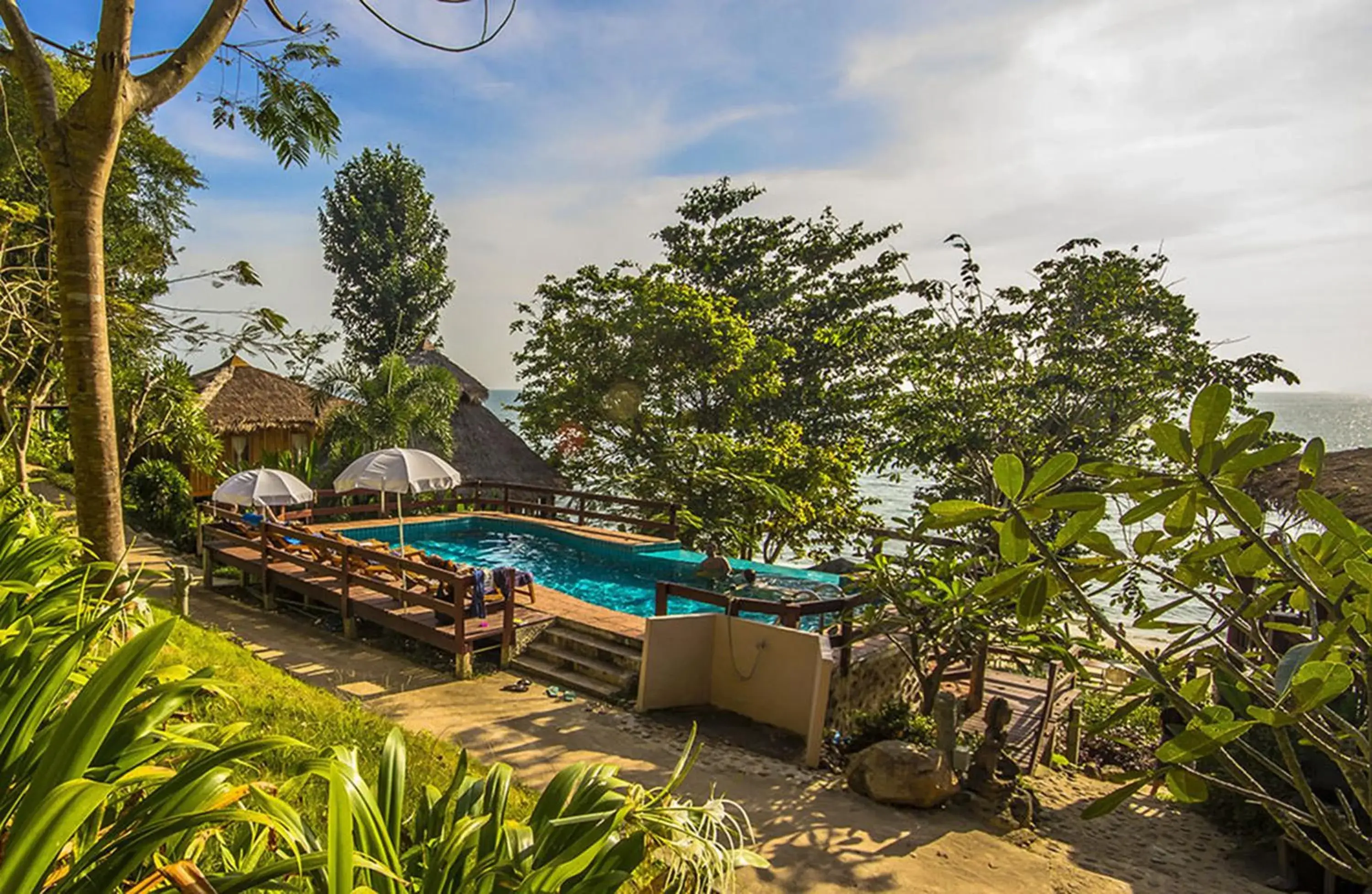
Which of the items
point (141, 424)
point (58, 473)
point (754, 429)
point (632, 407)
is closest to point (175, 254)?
point (141, 424)

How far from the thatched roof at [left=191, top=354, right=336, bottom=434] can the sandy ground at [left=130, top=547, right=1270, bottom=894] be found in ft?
42.9

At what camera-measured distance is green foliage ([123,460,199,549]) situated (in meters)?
16.0

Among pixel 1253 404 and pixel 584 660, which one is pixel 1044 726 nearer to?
pixel 584 660

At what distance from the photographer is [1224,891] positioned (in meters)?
5.68

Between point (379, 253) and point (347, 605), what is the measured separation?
69.6ft

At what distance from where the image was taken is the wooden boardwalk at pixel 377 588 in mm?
9312

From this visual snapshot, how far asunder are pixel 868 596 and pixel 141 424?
1329 centimetres

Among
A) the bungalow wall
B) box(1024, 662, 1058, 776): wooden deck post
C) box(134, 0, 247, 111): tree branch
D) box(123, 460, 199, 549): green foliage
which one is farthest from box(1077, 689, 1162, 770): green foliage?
the bungalow wall

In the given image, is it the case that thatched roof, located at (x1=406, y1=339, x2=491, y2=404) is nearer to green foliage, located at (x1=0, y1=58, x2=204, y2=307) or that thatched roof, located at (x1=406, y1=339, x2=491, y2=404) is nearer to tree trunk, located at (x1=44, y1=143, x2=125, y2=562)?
green foliage, located at (x1=0, y1=58, x2=204, y2=307)

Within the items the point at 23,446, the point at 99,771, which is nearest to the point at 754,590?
the point at 23,446

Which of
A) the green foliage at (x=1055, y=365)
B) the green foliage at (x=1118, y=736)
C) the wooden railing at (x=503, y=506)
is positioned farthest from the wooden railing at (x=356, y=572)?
the green foliage at (x=1118, y=736)

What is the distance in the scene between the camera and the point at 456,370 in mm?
24984

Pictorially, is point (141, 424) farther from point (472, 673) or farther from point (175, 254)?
point (472, 673)

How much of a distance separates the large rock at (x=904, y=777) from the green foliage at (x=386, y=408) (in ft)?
50.5
